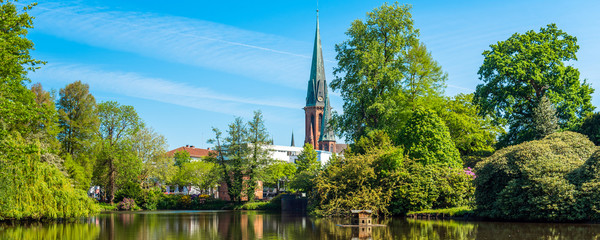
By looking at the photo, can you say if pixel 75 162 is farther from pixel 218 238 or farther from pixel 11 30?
pixel 218 238

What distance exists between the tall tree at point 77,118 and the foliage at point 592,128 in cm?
4597

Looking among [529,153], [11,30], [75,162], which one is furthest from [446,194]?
[75,162]

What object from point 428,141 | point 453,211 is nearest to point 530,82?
point 428,141

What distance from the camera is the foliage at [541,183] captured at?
2211 cm

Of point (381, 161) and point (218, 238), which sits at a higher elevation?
point (381, 161)

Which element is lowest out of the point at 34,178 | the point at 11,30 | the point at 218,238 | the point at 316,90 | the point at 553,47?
the point at 218,238

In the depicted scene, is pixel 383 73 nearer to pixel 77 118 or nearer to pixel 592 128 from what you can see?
pixel 592 128

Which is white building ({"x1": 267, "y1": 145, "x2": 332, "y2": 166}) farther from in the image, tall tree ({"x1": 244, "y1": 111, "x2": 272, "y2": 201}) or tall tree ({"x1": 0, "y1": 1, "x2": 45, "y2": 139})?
tall tree ({"x1": 0, "y1": 1, "x2": 45, "y2": 139})

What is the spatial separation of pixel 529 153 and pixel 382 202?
1022 cm

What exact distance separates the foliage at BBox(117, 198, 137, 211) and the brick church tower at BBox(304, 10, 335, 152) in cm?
9091

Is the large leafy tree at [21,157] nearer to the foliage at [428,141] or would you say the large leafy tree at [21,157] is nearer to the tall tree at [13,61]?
the tall tree at [13,61]

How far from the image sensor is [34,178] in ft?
88.7

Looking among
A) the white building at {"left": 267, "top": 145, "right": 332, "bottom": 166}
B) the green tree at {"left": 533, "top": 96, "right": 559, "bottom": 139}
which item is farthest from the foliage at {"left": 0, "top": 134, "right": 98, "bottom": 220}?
the white building at {"left": 267, "top": 145, "right": 332, "bottom": 166}

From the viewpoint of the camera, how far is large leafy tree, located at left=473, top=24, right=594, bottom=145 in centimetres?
3891
